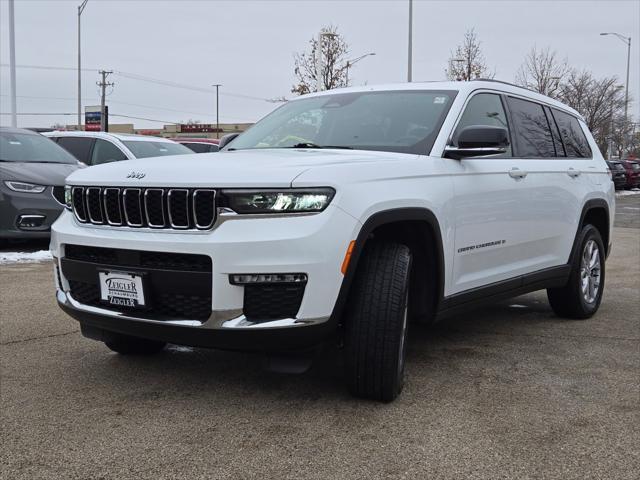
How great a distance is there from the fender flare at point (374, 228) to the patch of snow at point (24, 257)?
589 centimetres

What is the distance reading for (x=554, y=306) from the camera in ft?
19.9

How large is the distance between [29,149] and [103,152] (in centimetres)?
179

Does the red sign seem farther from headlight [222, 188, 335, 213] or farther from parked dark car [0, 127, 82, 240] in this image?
headlight [222, 188, 335, 213]

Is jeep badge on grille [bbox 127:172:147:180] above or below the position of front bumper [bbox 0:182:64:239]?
above

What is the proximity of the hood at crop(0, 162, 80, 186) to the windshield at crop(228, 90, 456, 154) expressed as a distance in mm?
5190

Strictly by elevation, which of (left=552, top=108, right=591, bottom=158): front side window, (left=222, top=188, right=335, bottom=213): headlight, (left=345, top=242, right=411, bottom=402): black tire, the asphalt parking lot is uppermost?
(left=552, top=108, right=591, bottom=158): front side window

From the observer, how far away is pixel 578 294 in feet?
19.5

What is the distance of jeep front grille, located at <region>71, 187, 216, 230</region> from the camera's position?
3342 mm

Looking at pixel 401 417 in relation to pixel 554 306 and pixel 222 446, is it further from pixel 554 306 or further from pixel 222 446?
pixel 554 306

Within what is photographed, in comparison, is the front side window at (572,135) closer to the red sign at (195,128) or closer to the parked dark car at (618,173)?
the parked dark car at (618,173)

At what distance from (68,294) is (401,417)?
6.03 ft

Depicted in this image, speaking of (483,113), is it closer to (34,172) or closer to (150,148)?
(34,172)

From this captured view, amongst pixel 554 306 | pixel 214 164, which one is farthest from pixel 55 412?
Result: pixel 554 306

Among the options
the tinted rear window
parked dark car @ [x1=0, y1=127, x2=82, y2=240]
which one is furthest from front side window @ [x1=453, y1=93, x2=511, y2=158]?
the tinted rear window
